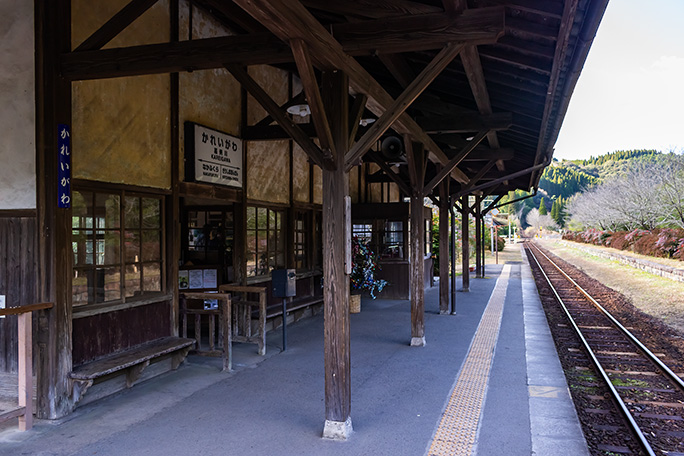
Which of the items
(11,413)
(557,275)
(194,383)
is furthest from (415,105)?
(557,275)

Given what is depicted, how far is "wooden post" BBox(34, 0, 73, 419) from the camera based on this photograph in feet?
14.3

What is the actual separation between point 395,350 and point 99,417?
3793 mm

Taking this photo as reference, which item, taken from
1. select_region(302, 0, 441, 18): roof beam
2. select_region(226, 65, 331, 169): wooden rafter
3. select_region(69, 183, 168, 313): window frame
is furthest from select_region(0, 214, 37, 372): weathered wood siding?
select_region(302, 0, 441, 18): roof beam

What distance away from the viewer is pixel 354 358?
21.4ft

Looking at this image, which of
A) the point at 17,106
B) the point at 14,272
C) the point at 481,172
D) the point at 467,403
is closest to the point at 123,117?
the point at 17,106

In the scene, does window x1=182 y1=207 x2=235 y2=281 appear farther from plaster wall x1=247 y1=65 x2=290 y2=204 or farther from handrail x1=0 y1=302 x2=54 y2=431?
handrail x1=0 y1=302 x2=54 y2=431

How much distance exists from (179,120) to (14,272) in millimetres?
2381

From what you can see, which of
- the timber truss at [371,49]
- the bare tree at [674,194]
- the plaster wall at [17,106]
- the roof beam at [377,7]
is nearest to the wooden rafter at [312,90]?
the timber truss at [371,49]

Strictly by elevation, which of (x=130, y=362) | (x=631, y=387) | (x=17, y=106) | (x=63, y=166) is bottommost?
(x=631, y=387)

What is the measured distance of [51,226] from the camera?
4.35 metres

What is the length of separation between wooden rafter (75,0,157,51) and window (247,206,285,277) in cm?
338

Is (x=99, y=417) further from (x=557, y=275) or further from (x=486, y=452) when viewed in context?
(x=557, y=275)

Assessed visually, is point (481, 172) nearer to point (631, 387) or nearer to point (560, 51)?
point (631, 387)

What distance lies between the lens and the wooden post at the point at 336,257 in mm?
4047
